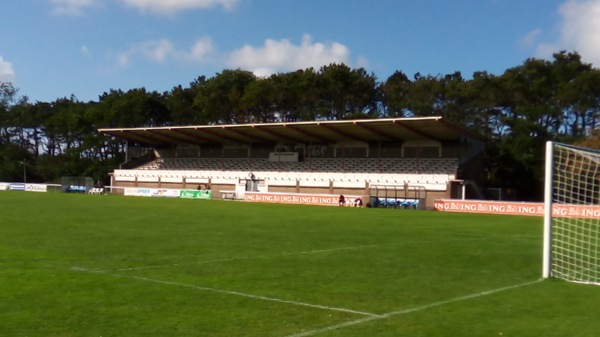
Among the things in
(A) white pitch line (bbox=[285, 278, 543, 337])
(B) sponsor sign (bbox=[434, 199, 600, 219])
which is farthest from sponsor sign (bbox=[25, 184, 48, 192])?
(A) white pitch line (bbox=[285, 278, 543, 337])

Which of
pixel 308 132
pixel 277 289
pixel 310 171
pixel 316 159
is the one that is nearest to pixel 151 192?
pixel 310 171

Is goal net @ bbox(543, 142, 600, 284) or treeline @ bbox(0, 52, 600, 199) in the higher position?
treeline @ bbox(0, 52, 600, 199)

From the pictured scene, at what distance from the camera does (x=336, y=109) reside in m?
86.1

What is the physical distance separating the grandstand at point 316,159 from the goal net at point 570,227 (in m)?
28.6

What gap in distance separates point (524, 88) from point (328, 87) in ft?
82.7

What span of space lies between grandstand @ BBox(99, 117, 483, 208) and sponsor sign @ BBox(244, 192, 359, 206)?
97.8 inches

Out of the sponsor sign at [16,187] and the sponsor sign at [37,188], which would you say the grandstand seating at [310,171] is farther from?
the sponsor sign at [16,187]

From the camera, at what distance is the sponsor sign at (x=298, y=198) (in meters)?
49.3

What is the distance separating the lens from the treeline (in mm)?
71000

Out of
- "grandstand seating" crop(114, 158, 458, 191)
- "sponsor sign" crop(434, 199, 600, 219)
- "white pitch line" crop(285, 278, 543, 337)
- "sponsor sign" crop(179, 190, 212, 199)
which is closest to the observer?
"white pitch line" crop(285, 278, 543, 337)

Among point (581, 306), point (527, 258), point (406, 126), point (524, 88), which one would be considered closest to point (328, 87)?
point (524, 88)

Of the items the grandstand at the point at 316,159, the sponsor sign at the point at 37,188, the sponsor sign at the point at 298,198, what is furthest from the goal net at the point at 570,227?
the sponsor sign at the point at 37,188

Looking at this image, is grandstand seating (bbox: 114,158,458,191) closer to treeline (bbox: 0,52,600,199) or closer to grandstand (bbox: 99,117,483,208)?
grandstand (bbox: 99,117,483,208)

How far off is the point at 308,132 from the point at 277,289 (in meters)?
50.8
